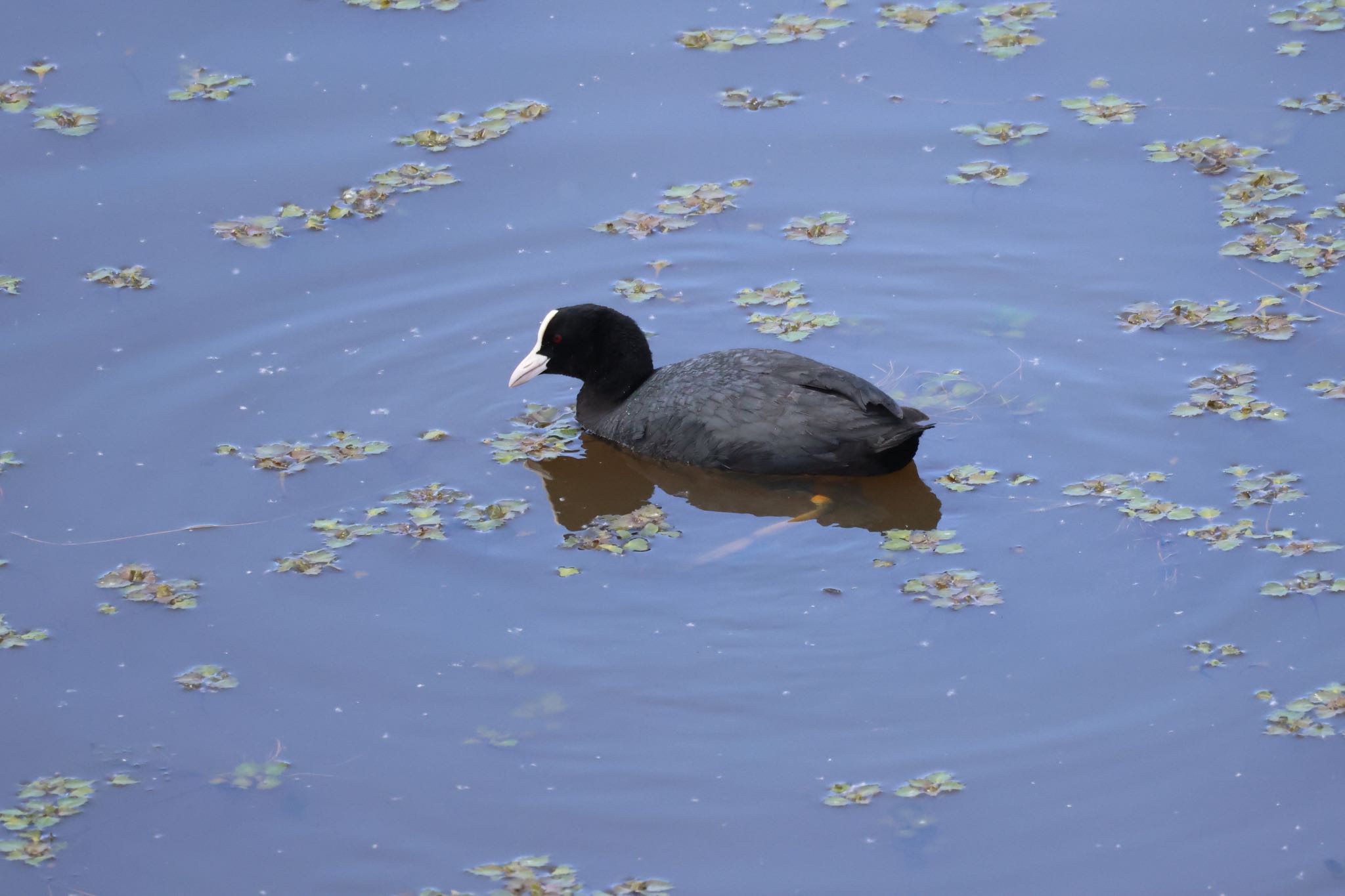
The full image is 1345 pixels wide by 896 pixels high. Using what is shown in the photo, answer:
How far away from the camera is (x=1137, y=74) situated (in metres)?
11.2

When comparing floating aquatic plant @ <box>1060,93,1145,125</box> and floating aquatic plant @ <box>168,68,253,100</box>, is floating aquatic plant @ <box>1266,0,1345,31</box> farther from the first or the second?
floating aquatic plant @ <box>168,68,253,100</box>

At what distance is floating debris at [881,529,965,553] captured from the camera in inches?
293

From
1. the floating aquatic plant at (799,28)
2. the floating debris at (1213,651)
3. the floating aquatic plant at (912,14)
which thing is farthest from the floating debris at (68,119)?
the floating debris at (1213,651)

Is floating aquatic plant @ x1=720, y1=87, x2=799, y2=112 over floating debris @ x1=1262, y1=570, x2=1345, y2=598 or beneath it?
over

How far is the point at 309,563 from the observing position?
7523 mm

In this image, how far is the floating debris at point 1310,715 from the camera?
623cm

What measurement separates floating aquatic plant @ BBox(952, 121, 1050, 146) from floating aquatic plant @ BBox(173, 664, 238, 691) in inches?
239

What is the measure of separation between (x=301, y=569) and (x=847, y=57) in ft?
19.6

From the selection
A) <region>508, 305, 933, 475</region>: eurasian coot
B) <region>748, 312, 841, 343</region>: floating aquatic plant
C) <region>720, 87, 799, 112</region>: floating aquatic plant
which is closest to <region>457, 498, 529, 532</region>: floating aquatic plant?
<region>508, 305, 933, 475</region>: eurasian coot

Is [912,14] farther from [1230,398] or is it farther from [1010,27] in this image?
[1230,398]

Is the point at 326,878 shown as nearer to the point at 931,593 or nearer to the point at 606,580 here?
the point at 606,580

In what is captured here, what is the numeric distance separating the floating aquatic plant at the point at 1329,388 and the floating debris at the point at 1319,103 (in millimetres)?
3038

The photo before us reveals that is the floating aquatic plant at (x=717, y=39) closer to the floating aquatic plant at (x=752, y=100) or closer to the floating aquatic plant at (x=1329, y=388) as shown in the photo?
the floating aquatic plant at (x=752, y=100)

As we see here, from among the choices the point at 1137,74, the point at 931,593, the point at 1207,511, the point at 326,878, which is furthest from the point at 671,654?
the point at 1137,74
